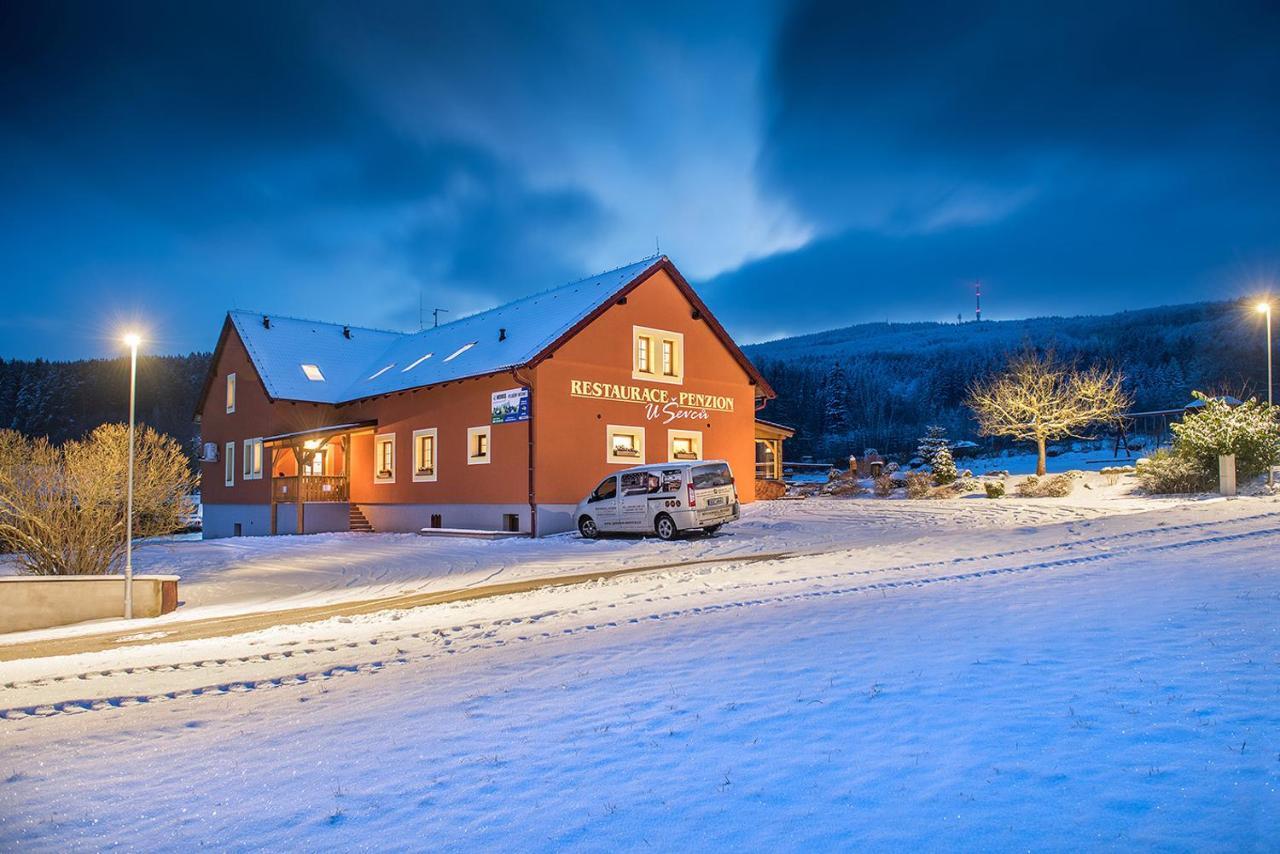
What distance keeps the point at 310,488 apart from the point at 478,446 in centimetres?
814

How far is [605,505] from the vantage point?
22.5 m

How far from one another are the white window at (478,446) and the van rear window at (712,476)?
7759 millimetres

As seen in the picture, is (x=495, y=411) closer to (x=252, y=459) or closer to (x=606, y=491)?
(x=606, y=491)

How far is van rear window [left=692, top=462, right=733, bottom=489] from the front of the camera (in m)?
20.8

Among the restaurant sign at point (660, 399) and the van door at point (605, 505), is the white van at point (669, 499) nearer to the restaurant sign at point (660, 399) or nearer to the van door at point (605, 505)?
the van door at point (605, 505)

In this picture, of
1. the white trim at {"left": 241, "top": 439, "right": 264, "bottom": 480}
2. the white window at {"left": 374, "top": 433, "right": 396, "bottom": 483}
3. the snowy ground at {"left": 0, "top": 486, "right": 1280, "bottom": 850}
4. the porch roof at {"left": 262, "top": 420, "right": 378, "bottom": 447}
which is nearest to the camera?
the snowy ground at {"left": 0, "top": 486, "right": 1280, "bottom": 850}

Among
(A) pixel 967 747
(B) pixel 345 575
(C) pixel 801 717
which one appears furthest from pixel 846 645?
(B) pixel 345 575

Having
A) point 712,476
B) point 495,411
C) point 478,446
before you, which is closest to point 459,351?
point 478,446

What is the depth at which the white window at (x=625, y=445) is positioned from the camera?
26.4m

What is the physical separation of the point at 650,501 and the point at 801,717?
15.2 m

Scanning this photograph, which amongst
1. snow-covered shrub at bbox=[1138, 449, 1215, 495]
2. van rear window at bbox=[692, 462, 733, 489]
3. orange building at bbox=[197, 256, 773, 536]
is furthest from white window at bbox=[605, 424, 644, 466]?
snow-covered shrub at bbox=[1138, 449, 1215, 495]

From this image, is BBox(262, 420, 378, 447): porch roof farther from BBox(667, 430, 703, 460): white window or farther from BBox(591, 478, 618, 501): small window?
BBox(591, 478, 618, 501): small window

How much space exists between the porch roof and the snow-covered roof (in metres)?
1.37

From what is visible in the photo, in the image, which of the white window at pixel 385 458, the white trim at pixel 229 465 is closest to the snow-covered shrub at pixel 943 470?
the white window at pixel 385 458
